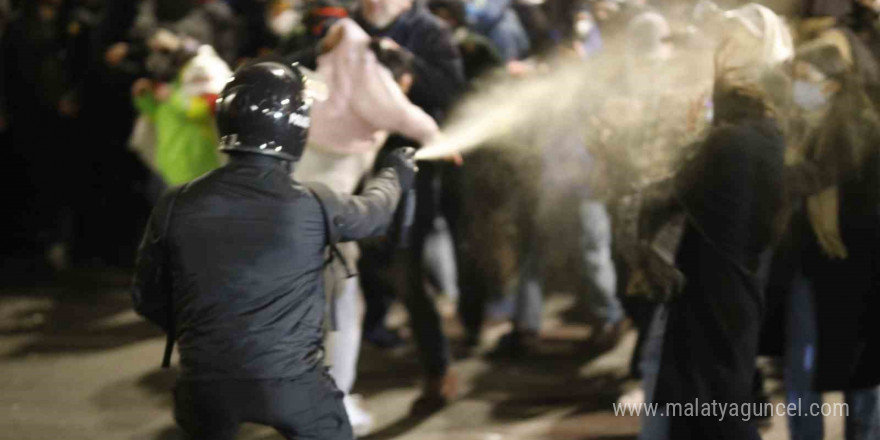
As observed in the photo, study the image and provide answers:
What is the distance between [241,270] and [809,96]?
2.62 meters

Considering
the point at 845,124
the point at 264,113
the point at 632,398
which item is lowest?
the point at 632,398

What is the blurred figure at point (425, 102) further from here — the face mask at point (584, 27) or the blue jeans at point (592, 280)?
the face mask at point (584, 27)

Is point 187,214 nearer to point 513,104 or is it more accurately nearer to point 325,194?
point 325,194

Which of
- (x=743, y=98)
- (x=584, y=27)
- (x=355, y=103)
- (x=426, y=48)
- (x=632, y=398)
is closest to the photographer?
(x=743, y=98)

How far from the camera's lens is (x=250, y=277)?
3428 mm

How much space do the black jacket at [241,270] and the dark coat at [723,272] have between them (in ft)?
4.96

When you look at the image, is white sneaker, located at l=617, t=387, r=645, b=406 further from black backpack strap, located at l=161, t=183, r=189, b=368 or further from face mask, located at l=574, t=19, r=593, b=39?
black backpack strap, located at l=161, t=183, r=189, b=368

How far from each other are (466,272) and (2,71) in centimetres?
424

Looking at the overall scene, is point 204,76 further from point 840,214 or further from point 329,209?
point 840,214

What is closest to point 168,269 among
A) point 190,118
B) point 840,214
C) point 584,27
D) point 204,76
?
point 840,214

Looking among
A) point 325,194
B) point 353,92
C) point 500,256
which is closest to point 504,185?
point 500,256

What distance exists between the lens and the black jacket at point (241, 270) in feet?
11.2

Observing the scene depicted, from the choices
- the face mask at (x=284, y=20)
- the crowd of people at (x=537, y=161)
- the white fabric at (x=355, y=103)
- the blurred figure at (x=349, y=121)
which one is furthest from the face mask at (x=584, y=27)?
the white fabric at (x=355, y=103)

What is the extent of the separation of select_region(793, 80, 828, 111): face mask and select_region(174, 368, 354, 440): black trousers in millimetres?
2469
